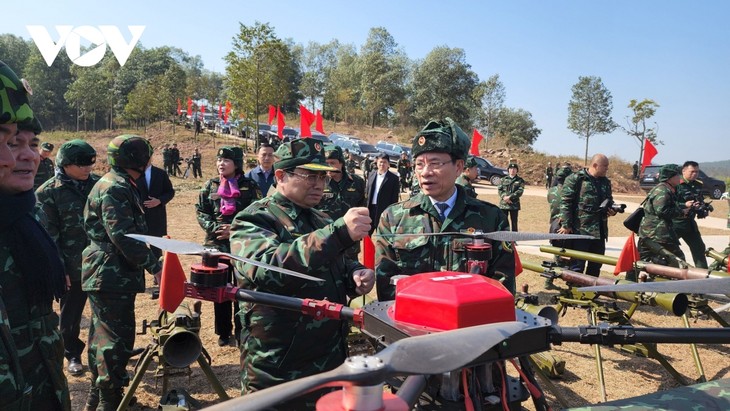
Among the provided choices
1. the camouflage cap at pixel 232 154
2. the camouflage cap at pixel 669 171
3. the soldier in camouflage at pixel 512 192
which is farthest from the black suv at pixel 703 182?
the camouflage cap at pixel 232 154

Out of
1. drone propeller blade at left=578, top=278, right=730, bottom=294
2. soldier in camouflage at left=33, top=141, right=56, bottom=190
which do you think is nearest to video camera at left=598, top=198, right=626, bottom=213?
drone propeller blade at left=578, top=278, right=730, bottom=294

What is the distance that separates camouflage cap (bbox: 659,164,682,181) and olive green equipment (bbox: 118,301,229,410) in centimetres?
760

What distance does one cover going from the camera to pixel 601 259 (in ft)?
20.0

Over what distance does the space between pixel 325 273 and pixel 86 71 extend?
66.9 m

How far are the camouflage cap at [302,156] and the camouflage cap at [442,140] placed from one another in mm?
712

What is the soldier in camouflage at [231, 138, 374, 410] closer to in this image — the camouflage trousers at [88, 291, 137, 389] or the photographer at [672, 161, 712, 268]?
the camouflage trousers at [88, 291, 137, 389]

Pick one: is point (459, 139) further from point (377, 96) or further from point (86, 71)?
point (86, 71)

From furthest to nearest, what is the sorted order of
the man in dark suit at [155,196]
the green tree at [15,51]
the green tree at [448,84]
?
the green tree at [15,51], the green tree at [448,84], the man in dark suit at [155,196]

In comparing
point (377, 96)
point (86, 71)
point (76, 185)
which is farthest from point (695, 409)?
point (86, 71)

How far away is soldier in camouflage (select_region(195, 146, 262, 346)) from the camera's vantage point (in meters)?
5.79

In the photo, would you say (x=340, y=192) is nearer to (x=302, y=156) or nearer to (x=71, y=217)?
(x=71, y=217)

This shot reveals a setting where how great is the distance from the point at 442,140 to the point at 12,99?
227cm

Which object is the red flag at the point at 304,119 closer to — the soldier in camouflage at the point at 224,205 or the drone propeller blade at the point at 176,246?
the soldier in camouflage at the point at 224,205

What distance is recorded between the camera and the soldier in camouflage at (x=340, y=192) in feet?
23.3
